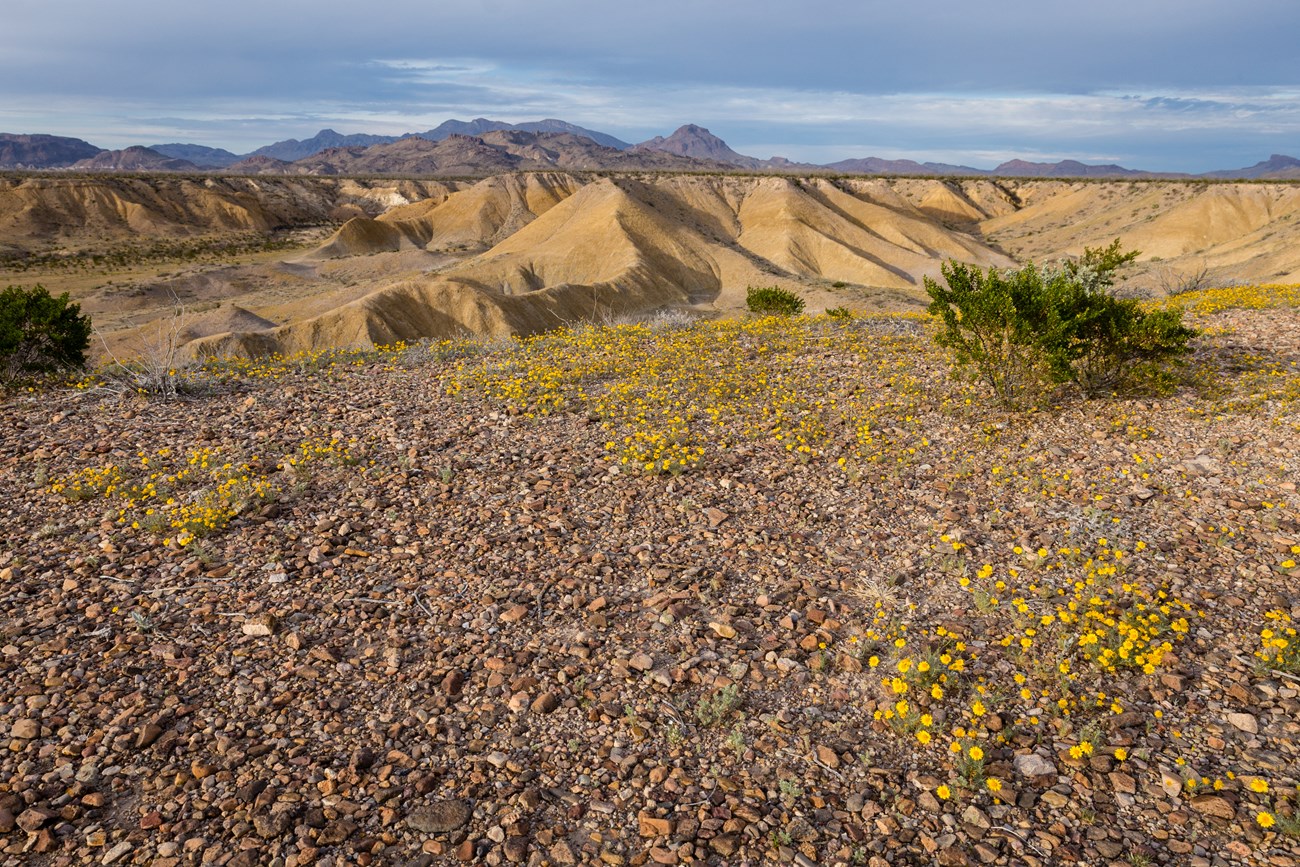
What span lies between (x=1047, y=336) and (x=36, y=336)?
13579 millimetres

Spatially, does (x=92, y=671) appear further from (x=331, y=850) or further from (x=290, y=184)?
(x=290, y=184)

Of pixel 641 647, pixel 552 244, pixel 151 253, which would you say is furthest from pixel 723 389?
pixel 151 253

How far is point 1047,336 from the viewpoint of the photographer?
322 inches

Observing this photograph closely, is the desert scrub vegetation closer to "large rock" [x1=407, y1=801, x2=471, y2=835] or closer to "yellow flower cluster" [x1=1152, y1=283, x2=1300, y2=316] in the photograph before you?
"large rock" [x1=407, y1=801, x2=471, y2=835]

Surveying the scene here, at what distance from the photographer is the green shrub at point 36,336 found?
971cm

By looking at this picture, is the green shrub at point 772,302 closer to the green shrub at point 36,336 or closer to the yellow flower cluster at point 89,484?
the green shrub at point 36,336

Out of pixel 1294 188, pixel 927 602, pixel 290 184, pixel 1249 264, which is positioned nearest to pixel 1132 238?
pixel 1294 188

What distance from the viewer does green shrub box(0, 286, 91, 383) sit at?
9.71m

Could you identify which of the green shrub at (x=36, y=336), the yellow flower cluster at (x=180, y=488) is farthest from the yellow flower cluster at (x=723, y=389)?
the green shrub at (x=36, y=336)

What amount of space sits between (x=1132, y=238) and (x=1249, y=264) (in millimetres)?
25748

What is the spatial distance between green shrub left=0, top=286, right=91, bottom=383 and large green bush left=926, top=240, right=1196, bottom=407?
12.1m

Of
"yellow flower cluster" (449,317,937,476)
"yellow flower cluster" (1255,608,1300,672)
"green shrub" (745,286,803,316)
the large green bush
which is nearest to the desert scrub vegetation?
"green shrub" (745,286,803,316)

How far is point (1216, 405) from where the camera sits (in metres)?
8.16

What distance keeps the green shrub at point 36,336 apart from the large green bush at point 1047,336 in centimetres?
1206
